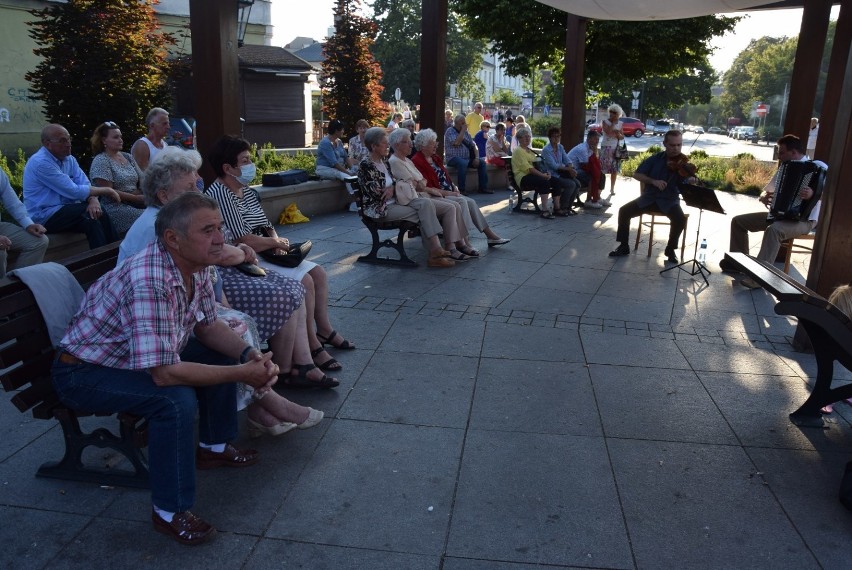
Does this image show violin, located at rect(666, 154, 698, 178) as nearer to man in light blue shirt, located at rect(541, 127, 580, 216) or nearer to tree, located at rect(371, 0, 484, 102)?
man in light blue shirt, located at rect(541, 127, 580, 216)

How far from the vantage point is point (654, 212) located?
889 centimetres

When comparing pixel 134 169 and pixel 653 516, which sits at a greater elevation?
pixel 134 169

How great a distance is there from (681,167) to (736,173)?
997 cm

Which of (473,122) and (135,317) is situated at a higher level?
(473,122)

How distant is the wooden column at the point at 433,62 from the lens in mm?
11617

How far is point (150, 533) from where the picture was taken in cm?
300

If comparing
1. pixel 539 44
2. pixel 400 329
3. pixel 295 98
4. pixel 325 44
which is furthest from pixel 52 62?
pixel 295 98

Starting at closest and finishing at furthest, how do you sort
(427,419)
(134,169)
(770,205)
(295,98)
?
(427,419)
(134,169)
(770,205)
(295,98)

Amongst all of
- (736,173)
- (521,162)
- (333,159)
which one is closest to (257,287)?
(333,159)

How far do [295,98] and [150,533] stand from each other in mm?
25400

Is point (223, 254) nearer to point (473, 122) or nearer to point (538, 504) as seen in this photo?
point (538, 504)

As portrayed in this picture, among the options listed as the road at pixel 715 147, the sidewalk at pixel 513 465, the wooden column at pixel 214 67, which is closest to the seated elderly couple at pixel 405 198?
the wooden column at pixel 214 67

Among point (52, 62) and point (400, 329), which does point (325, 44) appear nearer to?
point (52, 62)

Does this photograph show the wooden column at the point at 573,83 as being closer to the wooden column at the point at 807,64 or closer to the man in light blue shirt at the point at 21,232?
the wooden column at the point at 807,64
